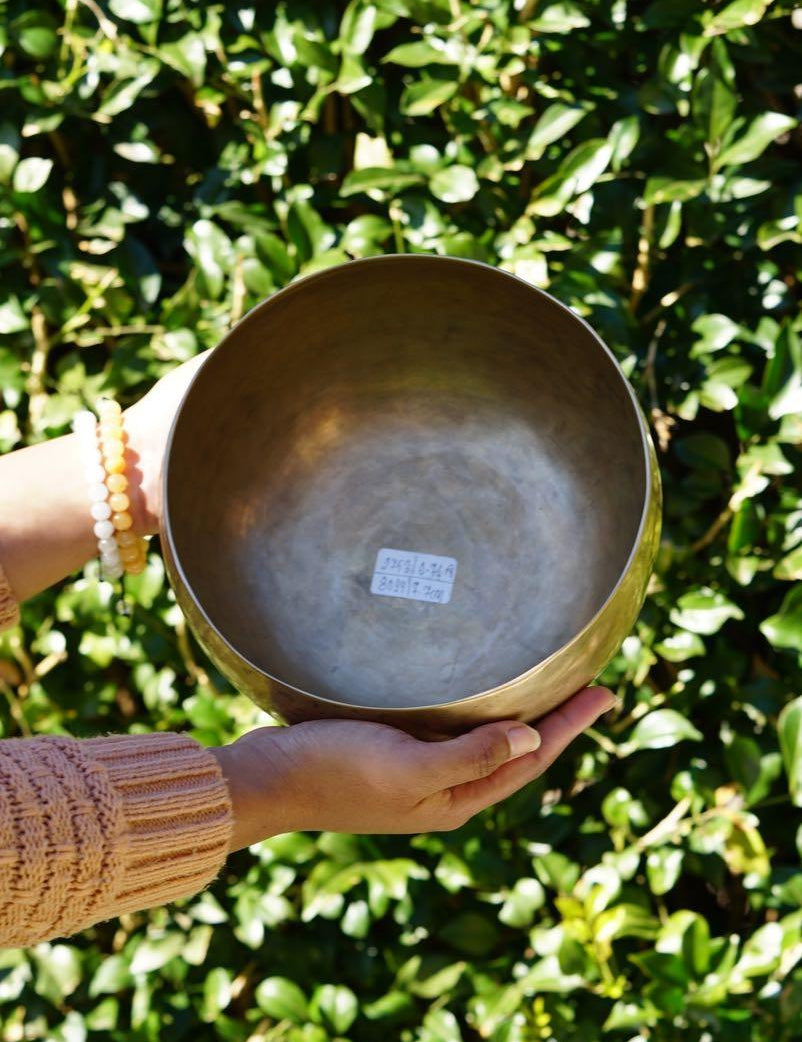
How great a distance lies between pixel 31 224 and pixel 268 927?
933 millimetres

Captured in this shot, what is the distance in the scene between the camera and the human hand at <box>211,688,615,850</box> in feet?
3.00

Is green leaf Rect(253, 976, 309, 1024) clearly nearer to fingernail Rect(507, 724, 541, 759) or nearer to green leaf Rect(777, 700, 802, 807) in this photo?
green leaf Rect(777, 700, 802, 807)

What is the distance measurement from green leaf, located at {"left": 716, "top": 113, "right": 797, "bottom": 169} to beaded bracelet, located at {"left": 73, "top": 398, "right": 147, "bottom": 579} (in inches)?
26.3

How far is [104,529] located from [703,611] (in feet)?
2.14

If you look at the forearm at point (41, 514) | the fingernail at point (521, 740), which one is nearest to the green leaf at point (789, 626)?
the fingernail at point (521, 740)

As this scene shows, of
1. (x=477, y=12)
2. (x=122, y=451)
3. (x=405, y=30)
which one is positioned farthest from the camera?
(x=405, y=30)

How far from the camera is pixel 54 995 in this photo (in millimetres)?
1668

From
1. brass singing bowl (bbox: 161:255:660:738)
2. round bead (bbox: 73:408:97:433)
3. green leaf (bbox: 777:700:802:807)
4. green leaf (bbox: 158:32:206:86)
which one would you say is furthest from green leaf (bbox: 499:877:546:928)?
green leaf (bbox: 158:32:206:86)

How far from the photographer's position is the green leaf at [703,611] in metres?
1.38

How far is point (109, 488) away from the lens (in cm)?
114

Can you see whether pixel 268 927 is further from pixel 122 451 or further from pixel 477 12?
pixel 477 12

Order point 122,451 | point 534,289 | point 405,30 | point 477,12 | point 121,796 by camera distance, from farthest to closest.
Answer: point 405,30 < point 477,12 < point 122,451 < point 534,289 < point 121,796

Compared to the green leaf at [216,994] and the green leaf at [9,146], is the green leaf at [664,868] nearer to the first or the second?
the green leaf at [216,994]

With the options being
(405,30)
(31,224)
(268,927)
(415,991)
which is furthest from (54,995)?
(405,30)
